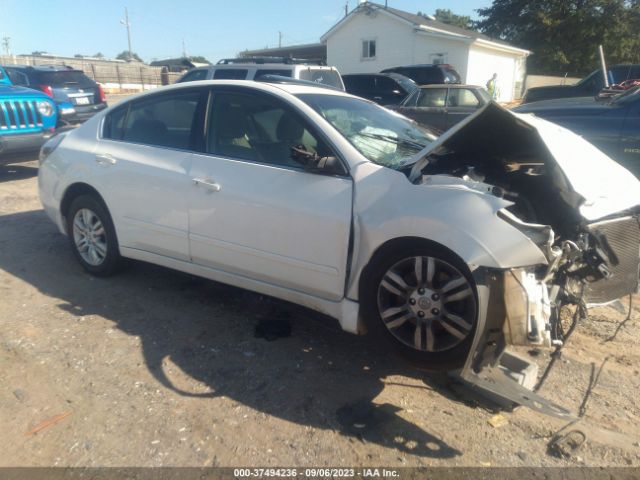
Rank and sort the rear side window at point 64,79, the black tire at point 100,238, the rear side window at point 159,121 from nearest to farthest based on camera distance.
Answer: the rear side window at point 159,121 < the black tire at point 100,238 < the rear side window at point 64,79

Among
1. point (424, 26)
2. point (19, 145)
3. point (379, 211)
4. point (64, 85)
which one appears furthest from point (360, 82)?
point (424, 26)

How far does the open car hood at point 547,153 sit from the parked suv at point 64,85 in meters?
11.1

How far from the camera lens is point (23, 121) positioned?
8.40m

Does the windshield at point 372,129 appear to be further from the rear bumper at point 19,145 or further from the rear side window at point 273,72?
the rear bumper at point 19,145

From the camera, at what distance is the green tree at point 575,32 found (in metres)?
34.6

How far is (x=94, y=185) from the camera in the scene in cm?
440

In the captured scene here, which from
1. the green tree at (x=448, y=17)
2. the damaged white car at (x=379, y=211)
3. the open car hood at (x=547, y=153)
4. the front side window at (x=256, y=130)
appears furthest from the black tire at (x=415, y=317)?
the green tree at (x=448, y=17)

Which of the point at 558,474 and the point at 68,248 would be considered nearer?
the point at 558,474

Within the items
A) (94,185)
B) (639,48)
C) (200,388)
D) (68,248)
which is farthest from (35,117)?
(639,48)

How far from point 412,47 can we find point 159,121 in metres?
26.2

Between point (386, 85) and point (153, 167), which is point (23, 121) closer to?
point (153, 167)

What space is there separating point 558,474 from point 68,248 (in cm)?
484

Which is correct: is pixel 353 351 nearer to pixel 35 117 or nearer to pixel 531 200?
pixel 531 200

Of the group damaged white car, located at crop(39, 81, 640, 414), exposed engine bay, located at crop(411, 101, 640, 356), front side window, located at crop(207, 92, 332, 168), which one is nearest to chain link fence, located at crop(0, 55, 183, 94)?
damaged white car, located at crop(39, 81, 640, 414)
